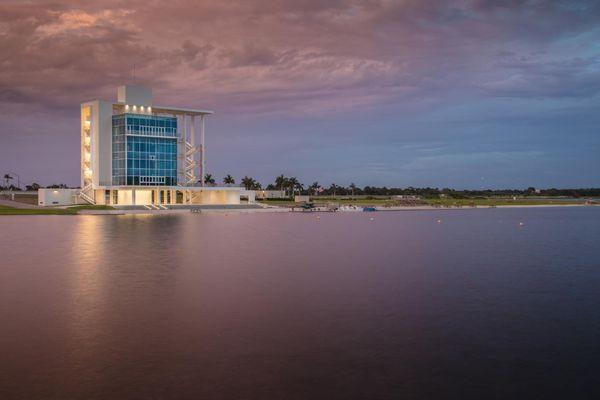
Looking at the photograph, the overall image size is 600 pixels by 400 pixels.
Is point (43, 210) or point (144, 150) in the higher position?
point (144, 150)

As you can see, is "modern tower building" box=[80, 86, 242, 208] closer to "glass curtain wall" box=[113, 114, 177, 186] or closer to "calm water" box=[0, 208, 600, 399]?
"glass curtain wall" box=[113, 114, 177, 186]

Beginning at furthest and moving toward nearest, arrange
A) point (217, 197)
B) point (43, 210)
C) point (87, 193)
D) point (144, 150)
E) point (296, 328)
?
point (217, 197) → point (87, 193) → point (144, 150) → point (43, 210) → point (296, 328)

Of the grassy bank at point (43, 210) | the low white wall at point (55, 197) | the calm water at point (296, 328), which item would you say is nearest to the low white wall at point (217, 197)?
the grassy bank at point (43, 210)

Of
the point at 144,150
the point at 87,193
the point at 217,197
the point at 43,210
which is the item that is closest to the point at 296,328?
the point at 43,210

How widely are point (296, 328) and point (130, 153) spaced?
4572 inches

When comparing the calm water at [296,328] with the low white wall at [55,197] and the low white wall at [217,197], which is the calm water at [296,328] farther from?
the low white wall at [217,197]

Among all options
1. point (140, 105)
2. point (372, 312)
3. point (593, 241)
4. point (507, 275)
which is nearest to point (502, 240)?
point (593, 241)

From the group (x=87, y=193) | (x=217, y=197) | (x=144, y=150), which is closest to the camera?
(x=144, y=150)

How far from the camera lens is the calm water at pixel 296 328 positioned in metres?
14.5

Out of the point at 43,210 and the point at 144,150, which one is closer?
the point at 43,210

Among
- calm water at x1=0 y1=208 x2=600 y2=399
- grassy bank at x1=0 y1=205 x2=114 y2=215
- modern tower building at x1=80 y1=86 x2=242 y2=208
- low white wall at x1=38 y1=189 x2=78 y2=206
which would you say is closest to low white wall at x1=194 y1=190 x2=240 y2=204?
modern tower building at x1=80 y1=86 x2=242 y2=208

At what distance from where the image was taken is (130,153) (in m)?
129

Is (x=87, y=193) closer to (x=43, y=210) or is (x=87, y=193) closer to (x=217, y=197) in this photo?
(x=43, y=210)

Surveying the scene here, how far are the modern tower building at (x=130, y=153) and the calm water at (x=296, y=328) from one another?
91.0 m
